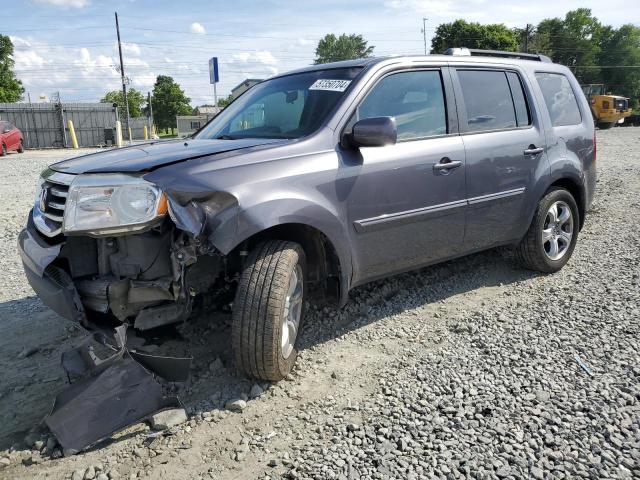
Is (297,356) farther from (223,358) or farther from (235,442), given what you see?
(235,442)

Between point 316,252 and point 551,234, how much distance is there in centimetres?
266

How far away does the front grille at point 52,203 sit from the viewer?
291 centimetres

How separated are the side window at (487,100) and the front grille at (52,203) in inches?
113

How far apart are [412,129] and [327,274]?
1.22 meters

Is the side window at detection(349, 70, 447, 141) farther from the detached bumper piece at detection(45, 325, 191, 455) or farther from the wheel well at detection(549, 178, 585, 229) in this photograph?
the detached bumper piece at detection(45, 325, 191, 455)

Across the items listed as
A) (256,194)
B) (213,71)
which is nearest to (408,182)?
(256,194)

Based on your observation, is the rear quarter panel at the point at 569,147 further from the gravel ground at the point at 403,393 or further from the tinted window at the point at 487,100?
the gravel ground at the point at 403,393

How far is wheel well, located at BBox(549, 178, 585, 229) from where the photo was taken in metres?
4.91

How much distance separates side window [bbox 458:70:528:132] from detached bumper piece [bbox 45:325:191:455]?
2.83m

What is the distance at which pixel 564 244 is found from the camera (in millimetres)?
5004

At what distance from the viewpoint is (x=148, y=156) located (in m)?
3.05

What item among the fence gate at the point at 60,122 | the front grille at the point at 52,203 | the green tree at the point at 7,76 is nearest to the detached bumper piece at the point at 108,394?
the front grille at the point at 52,203

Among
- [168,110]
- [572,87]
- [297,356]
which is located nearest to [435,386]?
[297,356]

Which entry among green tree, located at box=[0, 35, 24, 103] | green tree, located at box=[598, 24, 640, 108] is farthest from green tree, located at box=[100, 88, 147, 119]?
green tree, located at box=[598, 24, 640, 108]
